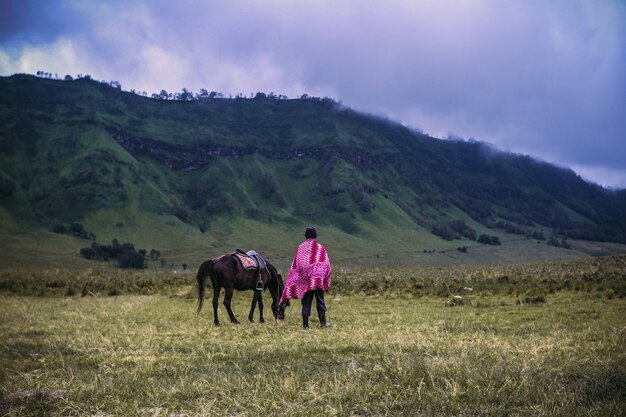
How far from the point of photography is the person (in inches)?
581

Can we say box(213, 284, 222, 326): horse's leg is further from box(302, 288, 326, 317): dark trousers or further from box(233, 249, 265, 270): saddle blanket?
box(302, 288, 326, 317): dark trousers

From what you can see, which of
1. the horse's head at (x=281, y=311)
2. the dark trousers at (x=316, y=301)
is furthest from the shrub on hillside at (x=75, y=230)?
the dark trousers at (x=316, y=301)

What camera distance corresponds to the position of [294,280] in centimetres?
1543

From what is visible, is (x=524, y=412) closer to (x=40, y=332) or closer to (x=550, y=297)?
(x=40, y=332)

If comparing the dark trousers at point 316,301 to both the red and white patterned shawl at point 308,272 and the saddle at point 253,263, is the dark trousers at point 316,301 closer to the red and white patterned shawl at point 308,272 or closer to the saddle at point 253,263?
the red and white patterned shawl at point 308,272

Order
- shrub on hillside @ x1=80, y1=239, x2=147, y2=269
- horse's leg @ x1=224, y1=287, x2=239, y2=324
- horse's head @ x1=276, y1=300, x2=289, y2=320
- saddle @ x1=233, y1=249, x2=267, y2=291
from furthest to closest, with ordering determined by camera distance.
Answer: shrub on hillside @ x1=80, y1=239, x2=147, y2=269
saddle @ x1=233, y1=249, x2=267, y2=291
horse's head @ x1=276, y1=300, x2=289, y2=320
horse's leg @ x1=224, y1=287, x2=239, y2=324

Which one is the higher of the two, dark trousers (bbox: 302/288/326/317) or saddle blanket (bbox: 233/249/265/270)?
saddle blanket (bbox: 233/249/265/270)

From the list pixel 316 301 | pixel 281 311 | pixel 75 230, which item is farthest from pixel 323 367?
pixel 75 230

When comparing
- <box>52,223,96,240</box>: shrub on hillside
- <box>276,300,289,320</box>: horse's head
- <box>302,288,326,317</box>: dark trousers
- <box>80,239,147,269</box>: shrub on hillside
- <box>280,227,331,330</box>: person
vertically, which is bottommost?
<box>80,239,147,269</box>: shrub on hillside

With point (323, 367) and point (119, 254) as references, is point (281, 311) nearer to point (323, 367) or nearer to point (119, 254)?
point (323, 367)

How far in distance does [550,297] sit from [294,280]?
44.9 ft

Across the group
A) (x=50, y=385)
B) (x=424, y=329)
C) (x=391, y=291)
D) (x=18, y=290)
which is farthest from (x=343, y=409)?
(x=18, y=290)

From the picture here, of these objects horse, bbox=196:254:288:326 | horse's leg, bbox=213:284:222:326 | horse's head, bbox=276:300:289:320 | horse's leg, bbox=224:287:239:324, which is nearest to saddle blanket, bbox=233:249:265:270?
horse, bbox=196:254:288:326

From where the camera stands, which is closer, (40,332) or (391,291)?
(40,332)
